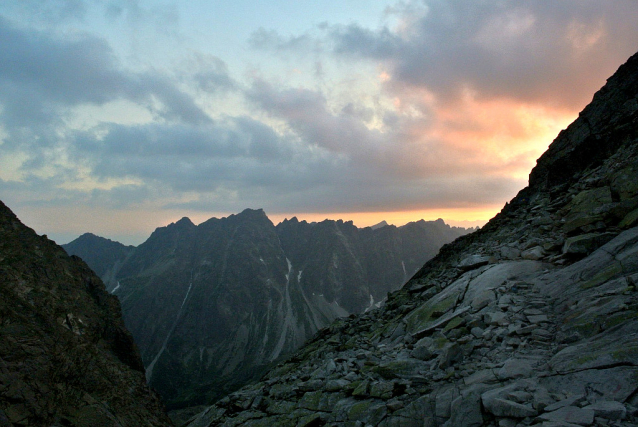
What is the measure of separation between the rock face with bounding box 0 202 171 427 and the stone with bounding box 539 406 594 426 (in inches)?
828

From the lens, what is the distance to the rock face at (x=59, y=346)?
16.8m

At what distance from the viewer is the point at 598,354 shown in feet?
32.2

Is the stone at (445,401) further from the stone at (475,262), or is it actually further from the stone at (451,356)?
the stone at (475,262)

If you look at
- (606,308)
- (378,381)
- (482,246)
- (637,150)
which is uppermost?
(637,150)

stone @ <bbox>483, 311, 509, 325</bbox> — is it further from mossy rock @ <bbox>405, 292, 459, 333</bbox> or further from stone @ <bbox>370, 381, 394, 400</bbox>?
stone @ <bbox>370, 381, 394, 400</bbox>

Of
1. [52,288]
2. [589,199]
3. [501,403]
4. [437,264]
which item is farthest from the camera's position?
[52,288]

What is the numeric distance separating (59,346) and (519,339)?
36.5 meters

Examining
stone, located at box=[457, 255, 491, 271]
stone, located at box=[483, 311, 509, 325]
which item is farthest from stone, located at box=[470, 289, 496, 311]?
stone, located at box=[457, 255, 491, 271]

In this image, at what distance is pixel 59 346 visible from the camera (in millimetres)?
28266

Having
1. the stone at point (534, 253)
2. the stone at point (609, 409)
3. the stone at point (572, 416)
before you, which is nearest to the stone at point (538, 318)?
the stone at point (609, 409)

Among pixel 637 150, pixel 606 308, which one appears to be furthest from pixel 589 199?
pixel 606 308

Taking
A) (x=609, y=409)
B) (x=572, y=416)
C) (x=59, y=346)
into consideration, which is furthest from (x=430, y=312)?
(x=59, y=346)

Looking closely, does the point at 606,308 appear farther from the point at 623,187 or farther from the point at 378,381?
the point at 623,187

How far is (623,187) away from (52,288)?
86.2m
